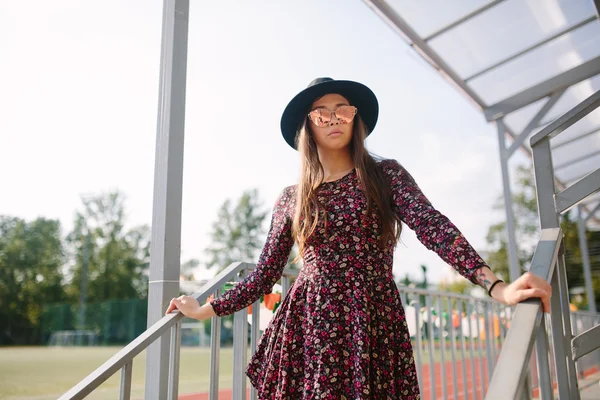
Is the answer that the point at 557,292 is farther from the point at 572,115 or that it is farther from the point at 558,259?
the point at 572,115

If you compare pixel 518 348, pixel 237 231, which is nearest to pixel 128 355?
pixel 518 348

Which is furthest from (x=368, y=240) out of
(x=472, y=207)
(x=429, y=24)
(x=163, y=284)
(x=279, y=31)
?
(x=472, y=207)

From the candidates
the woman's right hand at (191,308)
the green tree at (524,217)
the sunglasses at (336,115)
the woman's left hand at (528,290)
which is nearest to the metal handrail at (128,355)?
the woman's right hand at (191,308)

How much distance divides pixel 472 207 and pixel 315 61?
17.3 m

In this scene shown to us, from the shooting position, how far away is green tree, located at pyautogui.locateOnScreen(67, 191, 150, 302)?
112 ft

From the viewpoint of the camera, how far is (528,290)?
3.18 feet

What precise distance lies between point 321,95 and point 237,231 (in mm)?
37552

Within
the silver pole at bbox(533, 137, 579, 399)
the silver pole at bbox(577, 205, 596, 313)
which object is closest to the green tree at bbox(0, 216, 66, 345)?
the silver pole at bbox(577, 205, 596, 313)

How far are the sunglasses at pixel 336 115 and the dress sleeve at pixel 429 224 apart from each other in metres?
0.19

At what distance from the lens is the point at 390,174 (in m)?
1.52

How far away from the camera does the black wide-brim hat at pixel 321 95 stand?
66.5 inches

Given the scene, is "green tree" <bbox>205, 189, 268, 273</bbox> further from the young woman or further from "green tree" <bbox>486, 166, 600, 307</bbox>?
the young woman

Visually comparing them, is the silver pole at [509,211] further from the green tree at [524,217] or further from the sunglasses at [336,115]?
the green tree at [524,217]

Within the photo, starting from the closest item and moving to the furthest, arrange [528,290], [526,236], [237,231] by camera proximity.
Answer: [528,290] < [526,236] < [237,231]
